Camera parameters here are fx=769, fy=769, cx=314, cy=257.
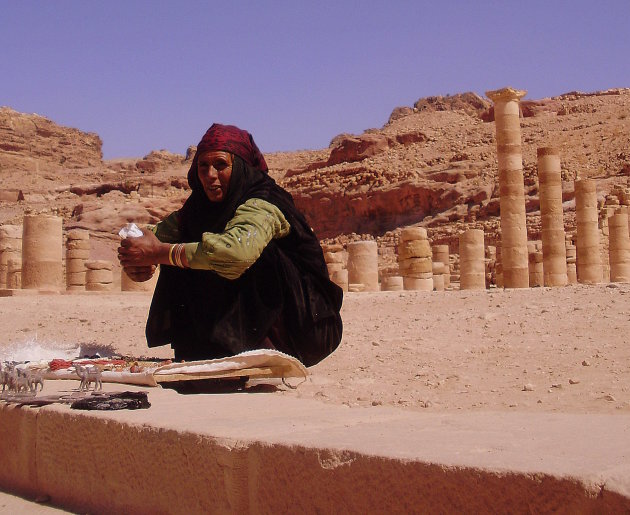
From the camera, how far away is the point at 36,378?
390cm

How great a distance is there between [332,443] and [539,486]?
2.44 feet

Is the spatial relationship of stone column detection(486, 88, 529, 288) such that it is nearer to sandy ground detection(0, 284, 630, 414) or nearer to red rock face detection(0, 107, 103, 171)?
sandy ground detection(0, 284, 630, 414)

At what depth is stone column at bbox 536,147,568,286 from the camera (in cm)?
2269

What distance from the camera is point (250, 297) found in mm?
4738

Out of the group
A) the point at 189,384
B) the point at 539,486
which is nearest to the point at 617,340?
the point at 189,384

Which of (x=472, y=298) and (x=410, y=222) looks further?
(x=410, y=222)

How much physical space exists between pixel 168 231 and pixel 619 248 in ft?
80.4

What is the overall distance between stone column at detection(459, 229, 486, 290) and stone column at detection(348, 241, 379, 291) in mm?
3795

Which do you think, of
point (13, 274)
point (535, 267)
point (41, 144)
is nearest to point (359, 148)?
point (535, 267)

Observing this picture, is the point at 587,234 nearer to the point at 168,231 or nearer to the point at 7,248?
the point at 7,248

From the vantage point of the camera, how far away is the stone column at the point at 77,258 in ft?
78.0

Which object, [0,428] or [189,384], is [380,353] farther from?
[0,428]

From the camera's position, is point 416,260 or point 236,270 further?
point 416,260

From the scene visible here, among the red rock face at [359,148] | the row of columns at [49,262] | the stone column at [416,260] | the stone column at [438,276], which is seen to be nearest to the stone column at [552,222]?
the stone column at [416,260]
